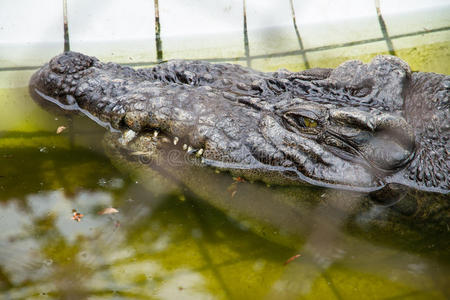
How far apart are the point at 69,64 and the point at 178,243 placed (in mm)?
2041

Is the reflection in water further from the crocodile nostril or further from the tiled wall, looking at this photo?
the tiled wall

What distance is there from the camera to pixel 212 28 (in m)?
5.79

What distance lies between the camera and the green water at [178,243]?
113 inches

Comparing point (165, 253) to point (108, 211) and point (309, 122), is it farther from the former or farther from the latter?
point (309, 122)

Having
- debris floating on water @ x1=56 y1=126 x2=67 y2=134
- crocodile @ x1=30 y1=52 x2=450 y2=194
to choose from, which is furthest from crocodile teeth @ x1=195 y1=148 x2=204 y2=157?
debris floating on water @ x1=56 y1=126 x2=67 y2=134

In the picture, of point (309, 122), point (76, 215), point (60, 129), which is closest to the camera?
point (76, 215)

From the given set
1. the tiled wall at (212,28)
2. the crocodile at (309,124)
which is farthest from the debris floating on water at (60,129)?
the tiled wall at (212,28)

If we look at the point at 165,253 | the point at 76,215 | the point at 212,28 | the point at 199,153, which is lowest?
the point at 165,253

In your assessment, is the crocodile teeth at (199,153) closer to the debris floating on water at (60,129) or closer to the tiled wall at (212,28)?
the debris floating on water at (60,129)

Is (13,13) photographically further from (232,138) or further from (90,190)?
(232,138)

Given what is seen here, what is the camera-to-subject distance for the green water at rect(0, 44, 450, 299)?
9.42 ft

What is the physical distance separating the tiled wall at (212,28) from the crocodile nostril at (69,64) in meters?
0.87

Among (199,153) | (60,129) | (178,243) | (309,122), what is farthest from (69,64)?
(309,122)

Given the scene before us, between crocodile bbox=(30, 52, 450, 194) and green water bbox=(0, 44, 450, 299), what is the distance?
203mm
